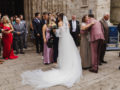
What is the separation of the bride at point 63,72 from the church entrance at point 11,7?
7.50 meters

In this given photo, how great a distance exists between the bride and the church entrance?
295 inches

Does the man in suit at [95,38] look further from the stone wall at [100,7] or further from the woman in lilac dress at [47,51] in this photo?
the stone wall at [100,7]

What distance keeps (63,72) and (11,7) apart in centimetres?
899

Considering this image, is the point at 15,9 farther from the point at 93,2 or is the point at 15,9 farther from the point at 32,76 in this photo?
the point at 32,76

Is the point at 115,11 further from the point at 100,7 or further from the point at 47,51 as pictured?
the point at 47,51

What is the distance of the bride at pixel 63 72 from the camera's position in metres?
4.34

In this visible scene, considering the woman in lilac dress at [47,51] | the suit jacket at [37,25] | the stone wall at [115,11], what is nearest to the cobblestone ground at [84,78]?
the woman in lilac dress at [47,51]

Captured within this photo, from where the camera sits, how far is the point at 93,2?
10.8m

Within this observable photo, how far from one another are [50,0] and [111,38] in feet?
15.6

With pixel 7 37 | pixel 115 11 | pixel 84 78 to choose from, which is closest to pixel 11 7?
pixel 7 37

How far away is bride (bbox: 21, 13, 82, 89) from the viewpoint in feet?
14.2

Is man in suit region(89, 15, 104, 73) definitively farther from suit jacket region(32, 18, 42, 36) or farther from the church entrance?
the church entrance

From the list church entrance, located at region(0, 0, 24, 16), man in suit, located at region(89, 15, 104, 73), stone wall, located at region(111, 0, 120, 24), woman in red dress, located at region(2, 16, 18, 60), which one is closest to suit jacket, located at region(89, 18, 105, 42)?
man in suit, located at region(89, 15, 104, 73)

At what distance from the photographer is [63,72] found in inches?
191
